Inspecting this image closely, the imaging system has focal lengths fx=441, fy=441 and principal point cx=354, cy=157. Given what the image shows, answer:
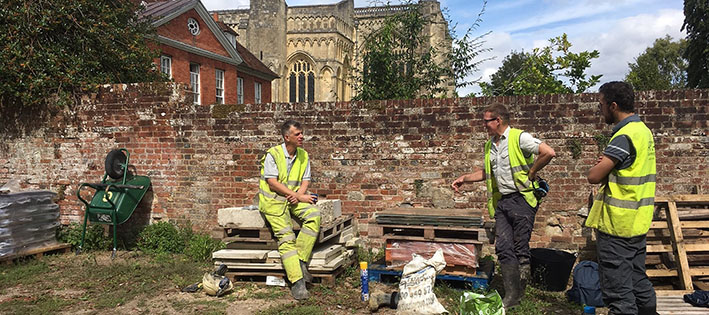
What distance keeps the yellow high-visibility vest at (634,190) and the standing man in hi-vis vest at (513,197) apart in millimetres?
838

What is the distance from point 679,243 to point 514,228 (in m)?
2.11

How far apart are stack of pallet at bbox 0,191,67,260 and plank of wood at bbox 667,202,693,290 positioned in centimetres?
836

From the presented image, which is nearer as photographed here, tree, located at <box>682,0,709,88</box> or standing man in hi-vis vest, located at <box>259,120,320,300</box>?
standing man in hi-vis vest, located at <box>259,120,320,300</box>

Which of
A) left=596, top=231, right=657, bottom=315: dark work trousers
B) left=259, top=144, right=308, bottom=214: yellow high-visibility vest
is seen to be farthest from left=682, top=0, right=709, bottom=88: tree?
left=259, top=144, right=308, bottom=214: yellow high-visibility vest

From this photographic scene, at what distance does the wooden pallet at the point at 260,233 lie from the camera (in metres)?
5.22

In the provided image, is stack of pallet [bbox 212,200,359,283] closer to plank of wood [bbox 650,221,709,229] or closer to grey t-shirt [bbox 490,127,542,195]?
grey t-shirt [bbox 490,127,542,195]

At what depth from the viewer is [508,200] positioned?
14.1ft

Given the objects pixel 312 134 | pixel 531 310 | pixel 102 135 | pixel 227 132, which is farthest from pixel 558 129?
pixel 102 135

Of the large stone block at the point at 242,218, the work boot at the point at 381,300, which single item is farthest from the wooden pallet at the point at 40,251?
the work boot at the point at 381,300

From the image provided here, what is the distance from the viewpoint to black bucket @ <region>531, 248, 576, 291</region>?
486 cm

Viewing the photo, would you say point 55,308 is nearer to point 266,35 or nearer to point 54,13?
point 54,13

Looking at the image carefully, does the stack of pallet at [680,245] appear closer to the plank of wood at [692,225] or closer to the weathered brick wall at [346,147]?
the plank of wood at [692,225]

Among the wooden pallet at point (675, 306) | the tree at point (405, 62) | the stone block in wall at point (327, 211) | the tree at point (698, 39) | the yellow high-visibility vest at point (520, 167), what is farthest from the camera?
the tree at point (698, 39)

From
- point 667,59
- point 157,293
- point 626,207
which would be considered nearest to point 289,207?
point 157,293
